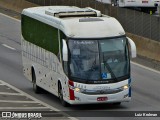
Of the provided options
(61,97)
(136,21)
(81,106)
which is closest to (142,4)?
(136,21)

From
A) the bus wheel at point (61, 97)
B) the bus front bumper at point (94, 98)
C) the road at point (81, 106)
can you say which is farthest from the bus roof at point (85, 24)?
the road at point (81, 106)

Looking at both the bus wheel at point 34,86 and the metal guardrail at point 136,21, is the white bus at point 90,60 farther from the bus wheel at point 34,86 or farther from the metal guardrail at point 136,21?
the metal guardrail at point 136,21

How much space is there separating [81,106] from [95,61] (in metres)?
2.06

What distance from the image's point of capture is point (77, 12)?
90.0 feet

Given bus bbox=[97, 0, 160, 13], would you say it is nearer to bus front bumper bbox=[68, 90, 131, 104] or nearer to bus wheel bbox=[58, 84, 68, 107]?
bus wheel bbox=[58, 84, 68, 107]

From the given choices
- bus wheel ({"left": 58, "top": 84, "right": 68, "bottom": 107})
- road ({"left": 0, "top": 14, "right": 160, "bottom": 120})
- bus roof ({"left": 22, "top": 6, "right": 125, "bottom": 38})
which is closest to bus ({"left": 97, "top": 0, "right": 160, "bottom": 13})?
road ({"left": 0, "top": 14, "right": 160, "bottom": 120})

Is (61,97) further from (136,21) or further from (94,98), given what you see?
(136,21)

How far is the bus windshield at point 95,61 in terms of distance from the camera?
25.3 meters

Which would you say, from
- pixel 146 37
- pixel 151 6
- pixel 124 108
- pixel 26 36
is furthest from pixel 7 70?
pixel 151 6

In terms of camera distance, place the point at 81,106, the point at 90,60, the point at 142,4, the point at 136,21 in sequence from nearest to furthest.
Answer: the point at 90,60 < the point at 81,106 < the point at 136,21 < the point at 142,4

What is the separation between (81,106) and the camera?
26.6m

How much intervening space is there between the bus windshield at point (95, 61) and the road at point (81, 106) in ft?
4.01

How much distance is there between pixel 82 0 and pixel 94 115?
2343 centimetres

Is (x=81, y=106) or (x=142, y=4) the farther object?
(x=142, y=4)
